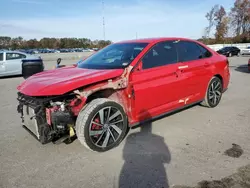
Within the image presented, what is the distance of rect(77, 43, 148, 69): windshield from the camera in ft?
12.6

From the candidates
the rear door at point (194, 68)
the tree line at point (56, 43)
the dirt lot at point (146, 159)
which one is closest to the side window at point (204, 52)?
the rear door at point (194, 68)

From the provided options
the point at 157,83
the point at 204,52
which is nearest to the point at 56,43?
the point at 204,52

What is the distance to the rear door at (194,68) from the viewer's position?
4543 millimetres

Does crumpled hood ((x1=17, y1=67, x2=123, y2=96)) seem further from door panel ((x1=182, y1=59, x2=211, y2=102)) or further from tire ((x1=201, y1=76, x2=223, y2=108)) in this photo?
tire ((x1=201, y1=76, x2=223, y2=108))

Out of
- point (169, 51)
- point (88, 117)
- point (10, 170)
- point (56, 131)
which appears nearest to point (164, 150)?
point (88, 117)

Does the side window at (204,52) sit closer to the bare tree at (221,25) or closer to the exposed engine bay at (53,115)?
the exposed engine bay at (53,115)

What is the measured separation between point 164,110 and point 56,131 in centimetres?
198

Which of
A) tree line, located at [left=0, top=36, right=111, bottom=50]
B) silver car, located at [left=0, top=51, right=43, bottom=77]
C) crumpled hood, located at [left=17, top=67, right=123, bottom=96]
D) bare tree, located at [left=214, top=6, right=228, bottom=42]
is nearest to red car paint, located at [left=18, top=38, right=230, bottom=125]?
crumpled hood, located at [left=17, top=67, right=123, bottom=96]

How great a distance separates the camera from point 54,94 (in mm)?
3035

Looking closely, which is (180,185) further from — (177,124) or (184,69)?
(184,69)

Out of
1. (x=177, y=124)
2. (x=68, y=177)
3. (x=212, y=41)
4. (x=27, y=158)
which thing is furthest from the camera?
(x=212, y=41)

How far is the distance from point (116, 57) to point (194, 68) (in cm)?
165

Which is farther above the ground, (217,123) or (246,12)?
(246,12)

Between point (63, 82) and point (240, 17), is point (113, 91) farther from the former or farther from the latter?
point (240, 17)
